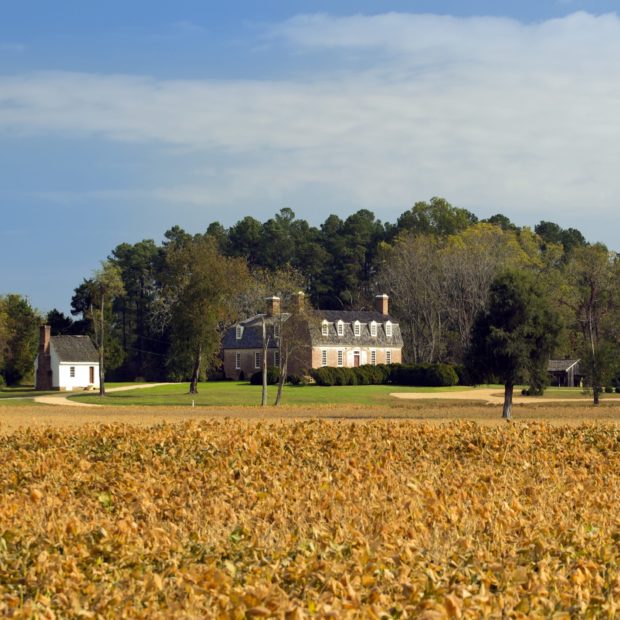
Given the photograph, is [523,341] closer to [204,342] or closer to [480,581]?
[204,342]

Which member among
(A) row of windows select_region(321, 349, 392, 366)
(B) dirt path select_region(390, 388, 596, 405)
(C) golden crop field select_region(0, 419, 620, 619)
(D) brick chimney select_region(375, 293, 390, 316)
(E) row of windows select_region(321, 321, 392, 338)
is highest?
(D) brick chimney select_region(375, 293, 390, 316)

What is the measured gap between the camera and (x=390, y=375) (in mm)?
92062

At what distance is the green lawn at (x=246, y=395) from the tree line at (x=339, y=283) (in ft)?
8.25

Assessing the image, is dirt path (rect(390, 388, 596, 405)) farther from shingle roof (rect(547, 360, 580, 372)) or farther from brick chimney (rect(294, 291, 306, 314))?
shingle roof (rect(547, 360, 580, 372))

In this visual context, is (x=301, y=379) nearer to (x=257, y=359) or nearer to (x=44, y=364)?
(x=257, y=359)

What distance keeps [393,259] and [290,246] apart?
81.1 feet

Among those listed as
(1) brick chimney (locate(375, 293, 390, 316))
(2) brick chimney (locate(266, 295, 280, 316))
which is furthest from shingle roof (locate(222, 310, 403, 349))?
(2) brick chimney (locate(266, 295, 280, 316))

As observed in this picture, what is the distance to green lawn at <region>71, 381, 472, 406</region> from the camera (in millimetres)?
68250

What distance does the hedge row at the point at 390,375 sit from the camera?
8719 centimetres

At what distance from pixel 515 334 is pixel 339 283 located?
85.6m

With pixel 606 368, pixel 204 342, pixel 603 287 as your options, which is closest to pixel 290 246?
pixel 603 287

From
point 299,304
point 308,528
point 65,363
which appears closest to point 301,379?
point 299,304

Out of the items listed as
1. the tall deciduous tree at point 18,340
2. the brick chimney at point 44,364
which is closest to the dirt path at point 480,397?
the brick chimney at point 44,364

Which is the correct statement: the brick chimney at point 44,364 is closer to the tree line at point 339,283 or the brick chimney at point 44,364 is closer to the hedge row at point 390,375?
the tree line at point 339,283
